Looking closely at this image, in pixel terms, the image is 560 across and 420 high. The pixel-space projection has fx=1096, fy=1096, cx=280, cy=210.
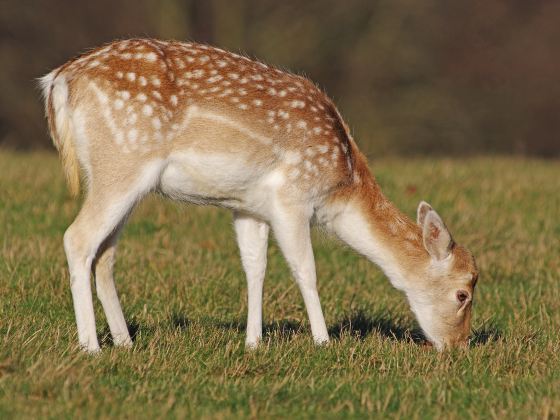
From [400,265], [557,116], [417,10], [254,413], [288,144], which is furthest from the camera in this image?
[557,116]

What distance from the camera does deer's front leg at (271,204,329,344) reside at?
6.01 m

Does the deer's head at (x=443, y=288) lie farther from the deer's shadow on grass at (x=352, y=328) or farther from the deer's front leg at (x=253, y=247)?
the deer's front leg at (x=253, y=247)

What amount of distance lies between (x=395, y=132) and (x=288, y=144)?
13868 mm

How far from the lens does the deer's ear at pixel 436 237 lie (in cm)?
626

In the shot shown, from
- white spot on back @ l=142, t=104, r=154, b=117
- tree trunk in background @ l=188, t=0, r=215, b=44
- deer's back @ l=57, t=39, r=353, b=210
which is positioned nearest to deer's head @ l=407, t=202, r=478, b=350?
deer's back @ l=57, t=39, r=353, b=210

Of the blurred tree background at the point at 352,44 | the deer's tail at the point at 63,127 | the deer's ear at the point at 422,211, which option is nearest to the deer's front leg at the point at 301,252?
the deer's ear at the point at 422,211

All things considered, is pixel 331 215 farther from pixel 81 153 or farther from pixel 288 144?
pixel 81 153

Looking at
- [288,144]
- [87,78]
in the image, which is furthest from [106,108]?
[288,144]

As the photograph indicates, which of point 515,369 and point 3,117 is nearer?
point 515,369

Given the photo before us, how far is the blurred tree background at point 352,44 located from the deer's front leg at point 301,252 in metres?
12.8

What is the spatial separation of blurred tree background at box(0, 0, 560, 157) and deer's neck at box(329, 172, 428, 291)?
12.4m

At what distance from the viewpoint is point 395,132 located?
19734 millimetres

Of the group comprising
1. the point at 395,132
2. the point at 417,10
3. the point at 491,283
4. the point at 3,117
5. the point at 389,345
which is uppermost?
the point at 389,345

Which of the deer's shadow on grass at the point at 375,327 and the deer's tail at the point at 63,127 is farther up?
the deer's tail at the point at 63,127
